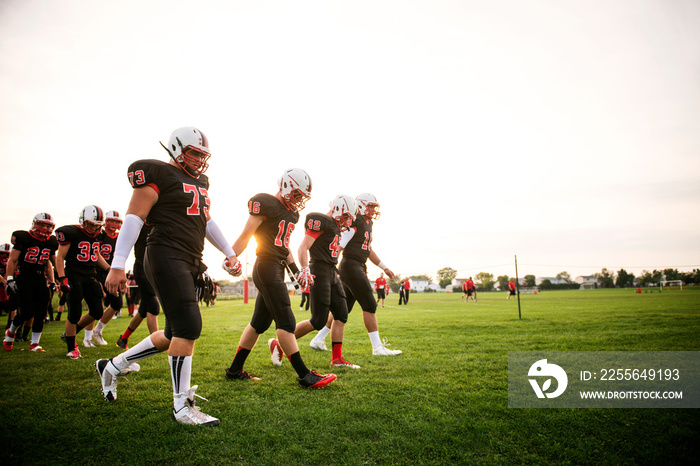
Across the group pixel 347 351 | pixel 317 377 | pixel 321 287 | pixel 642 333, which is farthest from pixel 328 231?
pixel 642 333

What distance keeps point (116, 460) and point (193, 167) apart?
2.68 m

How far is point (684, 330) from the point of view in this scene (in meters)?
8.87

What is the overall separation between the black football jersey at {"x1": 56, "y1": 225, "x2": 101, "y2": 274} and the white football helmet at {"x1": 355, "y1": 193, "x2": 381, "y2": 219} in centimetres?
535

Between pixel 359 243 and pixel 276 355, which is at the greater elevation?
pixel 359 243

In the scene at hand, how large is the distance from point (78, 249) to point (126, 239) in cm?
502

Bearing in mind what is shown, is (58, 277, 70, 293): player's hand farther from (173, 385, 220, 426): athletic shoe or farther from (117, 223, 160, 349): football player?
(173, 385, 220, 426): athletic shoe

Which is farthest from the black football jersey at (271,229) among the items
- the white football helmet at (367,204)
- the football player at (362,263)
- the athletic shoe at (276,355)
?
the white football helmet at (367,204)

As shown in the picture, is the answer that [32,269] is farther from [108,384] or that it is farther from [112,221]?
[108,384]

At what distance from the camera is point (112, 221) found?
794cm

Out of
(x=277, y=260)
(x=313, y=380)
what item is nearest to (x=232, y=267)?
(x=277, y=260)

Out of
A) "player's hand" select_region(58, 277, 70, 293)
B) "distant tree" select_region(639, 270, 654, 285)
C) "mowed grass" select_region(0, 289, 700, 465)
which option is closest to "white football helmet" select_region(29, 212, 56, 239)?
"player's hand" select_region(58, 277, 70, 293)

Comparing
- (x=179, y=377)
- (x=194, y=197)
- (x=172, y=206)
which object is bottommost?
(x=179, y=377)

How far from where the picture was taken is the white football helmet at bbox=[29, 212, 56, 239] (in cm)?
782

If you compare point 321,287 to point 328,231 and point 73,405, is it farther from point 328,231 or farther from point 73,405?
point 73,405
